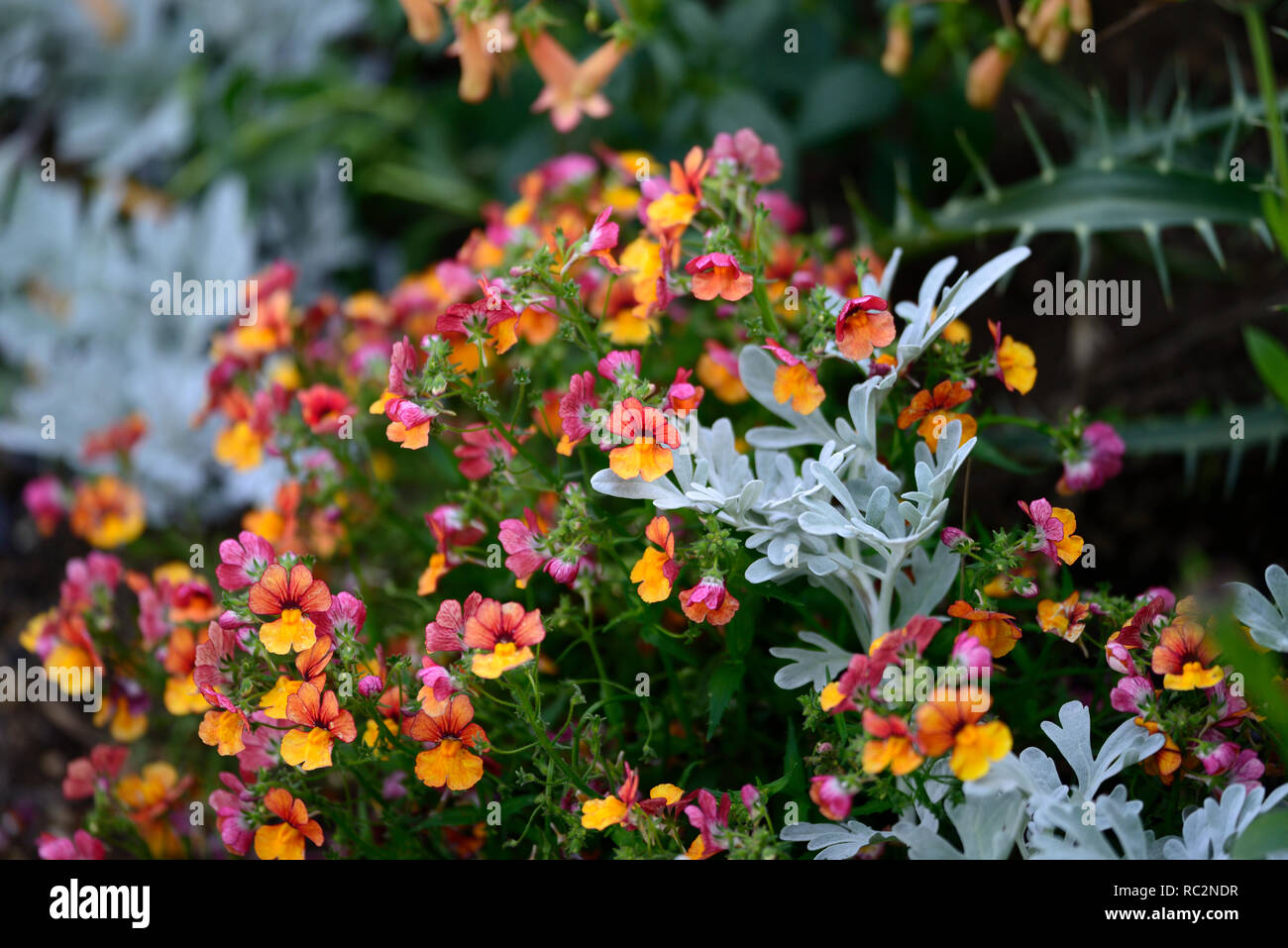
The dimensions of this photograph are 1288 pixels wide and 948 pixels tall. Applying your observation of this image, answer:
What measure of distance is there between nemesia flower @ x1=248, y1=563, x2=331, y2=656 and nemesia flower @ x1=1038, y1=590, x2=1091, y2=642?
62 centimetres

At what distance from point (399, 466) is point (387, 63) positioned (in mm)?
1248

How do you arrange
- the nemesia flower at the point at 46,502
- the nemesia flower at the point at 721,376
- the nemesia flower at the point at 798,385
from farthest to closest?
the nemesia flower at the point at 46,502 < the nemesia flower at the point at 721,376 < the nemesia flower at the point at 798,385

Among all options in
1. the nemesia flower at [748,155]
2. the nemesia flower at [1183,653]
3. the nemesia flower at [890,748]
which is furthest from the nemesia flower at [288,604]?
the nemesia flower at [1183,653]

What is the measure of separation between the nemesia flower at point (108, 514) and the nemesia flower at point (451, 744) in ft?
2.95

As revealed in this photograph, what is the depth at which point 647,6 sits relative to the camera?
1476 millimetres

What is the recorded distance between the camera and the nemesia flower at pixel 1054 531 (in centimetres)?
87

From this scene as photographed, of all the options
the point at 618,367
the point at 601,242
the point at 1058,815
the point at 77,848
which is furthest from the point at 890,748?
the point at 77,848

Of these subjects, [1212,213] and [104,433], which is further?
[104,433]

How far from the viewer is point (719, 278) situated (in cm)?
92

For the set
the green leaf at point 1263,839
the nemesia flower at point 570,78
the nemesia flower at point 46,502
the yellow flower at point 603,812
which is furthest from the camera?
the nemesia flower at point 46,502

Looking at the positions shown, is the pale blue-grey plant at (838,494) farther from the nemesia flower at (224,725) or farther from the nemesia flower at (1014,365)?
the nemesia flower at (224,725)

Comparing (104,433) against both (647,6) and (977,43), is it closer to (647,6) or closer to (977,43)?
(647,6)
